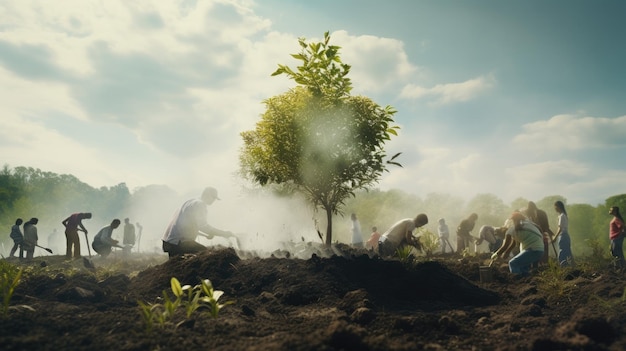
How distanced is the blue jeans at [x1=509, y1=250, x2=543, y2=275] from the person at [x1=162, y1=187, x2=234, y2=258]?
5.90m

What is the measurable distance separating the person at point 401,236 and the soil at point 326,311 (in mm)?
1875

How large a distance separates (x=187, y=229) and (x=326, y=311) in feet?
12.5

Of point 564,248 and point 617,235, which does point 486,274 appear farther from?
point 617,235

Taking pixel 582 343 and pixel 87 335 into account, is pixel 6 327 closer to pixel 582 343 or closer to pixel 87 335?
pixel 87 335

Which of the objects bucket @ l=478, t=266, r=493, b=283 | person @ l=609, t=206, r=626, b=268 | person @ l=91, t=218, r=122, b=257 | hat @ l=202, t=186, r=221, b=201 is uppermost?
hat @ l=202, t=186, r=221, b=201

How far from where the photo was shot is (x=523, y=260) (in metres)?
8.14

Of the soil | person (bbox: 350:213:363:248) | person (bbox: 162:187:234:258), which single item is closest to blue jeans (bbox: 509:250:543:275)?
the soil

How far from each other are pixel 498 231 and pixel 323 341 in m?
8.54

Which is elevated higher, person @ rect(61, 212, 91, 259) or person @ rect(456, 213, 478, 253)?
person @ rect(61, 212, 91, 259)

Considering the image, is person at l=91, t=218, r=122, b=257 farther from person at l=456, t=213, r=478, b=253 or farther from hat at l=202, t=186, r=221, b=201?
person at l=456, t=213, r=478, b=253

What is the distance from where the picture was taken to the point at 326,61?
27.6ft

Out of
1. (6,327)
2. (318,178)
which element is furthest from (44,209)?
(6,327)

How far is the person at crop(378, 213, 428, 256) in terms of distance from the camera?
9.80m

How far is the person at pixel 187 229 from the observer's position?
7.49 m
